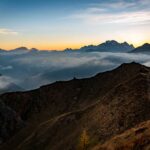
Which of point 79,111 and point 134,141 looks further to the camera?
point 79,111

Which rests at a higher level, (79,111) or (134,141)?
(134,141)

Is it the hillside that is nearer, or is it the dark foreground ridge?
the hillside

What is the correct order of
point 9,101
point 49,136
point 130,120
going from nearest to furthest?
point 130,120 → point 49,136 → point 9,101

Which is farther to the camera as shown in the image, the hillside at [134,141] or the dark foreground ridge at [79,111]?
the dark foreground ridge at [79,111]

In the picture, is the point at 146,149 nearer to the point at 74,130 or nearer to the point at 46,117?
the point at 74,130

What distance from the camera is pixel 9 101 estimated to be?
192m

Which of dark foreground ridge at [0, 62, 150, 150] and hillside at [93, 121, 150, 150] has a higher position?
hillside at [93, 121, 150, 150]

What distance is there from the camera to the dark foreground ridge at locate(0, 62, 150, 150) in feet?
292

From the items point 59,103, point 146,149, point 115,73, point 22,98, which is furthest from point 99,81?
point 146,149

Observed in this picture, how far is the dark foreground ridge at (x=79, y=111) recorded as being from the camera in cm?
8891

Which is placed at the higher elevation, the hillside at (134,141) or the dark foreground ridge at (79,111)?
the hillside at (134,141)

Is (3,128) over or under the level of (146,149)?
under

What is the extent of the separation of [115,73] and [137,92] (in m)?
75.6

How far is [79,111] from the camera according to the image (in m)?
117
